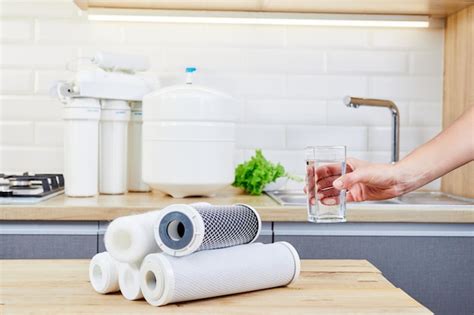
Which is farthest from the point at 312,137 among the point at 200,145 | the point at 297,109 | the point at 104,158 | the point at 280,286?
the point at 280,286

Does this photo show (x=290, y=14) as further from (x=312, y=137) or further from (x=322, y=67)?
(x=312, y=137)

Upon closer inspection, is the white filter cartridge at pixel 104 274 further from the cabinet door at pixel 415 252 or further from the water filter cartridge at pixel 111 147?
the water filter cartridge at pixel 111 147

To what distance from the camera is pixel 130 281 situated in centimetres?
112

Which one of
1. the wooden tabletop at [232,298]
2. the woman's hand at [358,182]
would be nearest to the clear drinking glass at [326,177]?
the woman's hand at [358,182]

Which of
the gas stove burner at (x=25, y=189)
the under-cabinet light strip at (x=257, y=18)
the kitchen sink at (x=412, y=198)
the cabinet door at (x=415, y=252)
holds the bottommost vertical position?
the cabinet door at (x=415, y=252)

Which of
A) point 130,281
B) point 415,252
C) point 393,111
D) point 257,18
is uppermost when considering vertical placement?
point 257,18

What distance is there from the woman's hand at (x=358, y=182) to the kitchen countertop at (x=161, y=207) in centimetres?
43

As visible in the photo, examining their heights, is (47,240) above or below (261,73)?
below

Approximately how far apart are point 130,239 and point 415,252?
1267mm

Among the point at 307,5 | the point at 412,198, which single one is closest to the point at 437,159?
the point at 412,198

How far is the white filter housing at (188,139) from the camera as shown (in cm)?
229

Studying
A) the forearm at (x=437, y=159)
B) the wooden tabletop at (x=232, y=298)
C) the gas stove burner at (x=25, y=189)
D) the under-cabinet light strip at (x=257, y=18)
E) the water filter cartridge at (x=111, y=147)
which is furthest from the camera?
the under-cabinet light strip at (x=257, y=18)

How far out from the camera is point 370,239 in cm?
214

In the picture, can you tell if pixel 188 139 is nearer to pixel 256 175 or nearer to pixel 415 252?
pixel 256 175
